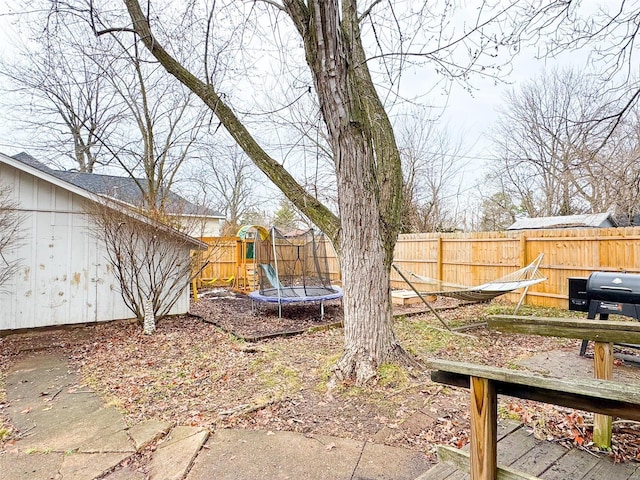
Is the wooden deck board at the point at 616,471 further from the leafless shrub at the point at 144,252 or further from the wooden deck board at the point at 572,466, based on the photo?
the leafless shrub at the point at 144,252

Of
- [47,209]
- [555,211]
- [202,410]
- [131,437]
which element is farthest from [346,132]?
[555,211]

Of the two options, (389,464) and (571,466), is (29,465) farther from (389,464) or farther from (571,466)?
(571,466)

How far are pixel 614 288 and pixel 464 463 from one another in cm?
353

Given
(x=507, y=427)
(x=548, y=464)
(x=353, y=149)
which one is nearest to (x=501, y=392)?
(x=548, y=464)

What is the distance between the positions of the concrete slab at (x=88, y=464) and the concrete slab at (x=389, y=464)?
1.57 metres

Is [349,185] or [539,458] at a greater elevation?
[349,185]

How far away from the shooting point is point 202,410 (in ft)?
10.0

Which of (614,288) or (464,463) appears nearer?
(464,463)

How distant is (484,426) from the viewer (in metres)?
1.44

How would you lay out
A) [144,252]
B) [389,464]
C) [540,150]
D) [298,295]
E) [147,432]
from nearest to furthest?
[389,464] < [147,432] < [144,252] < [298,295] < [540,150]

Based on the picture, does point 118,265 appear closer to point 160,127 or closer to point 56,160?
point 160,127

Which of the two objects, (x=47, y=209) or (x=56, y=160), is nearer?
(x=47, y=209)

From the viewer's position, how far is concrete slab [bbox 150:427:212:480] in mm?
2164

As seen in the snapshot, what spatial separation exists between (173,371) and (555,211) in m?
18.1
